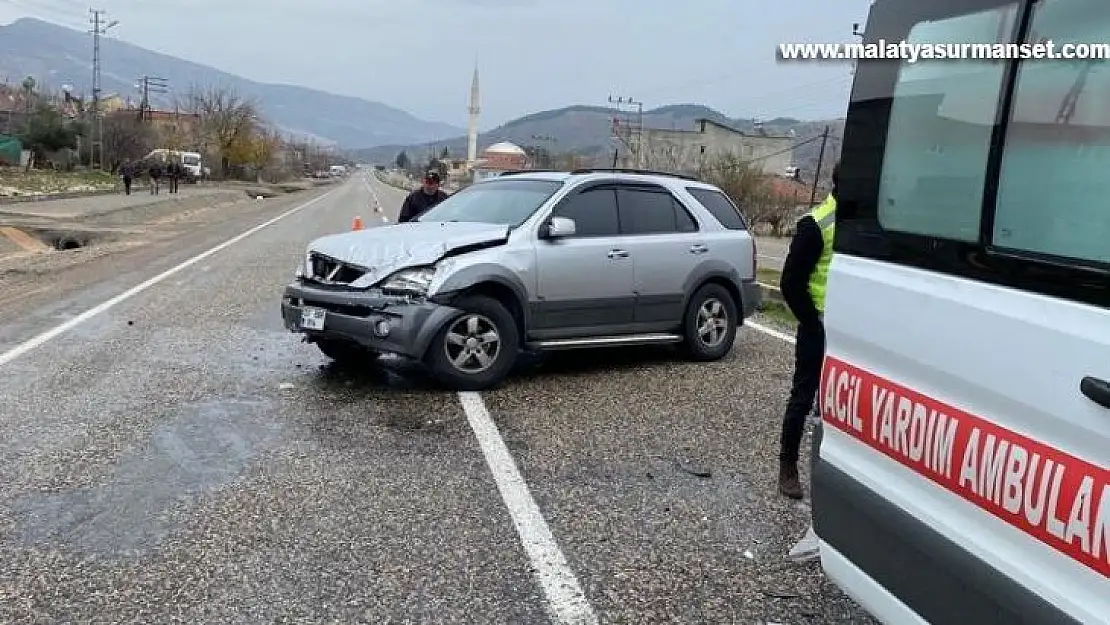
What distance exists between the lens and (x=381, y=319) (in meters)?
6.80

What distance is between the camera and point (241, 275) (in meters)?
14.5

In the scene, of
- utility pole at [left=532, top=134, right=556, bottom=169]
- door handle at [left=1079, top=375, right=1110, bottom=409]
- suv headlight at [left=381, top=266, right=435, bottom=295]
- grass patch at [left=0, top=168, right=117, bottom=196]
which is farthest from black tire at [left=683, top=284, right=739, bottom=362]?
utility pole at [left=532, top=134, right=556, bottom=169]

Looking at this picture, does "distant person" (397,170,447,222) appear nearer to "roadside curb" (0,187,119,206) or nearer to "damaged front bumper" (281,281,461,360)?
"damaged front bumper" (281,281,461,360)

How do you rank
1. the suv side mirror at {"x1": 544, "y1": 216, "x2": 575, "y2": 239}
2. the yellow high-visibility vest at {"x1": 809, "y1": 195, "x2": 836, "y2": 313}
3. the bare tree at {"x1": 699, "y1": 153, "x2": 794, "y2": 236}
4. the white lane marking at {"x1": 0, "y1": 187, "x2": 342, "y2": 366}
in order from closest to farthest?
the yellow high-visibility vest at {"x1": 809, "y1": 195, "x2": 836, "y2": 313} < the suv side mirror at {"x1": 544, "y1": 216, "x2": 575, "y2": 239} < the white lane marking at {"x1": 0, "y1": 187, "x2": 342, "y2": 366} < the bare tree at {"x1": 699, "y1": 153, "x2": 794, "y2": 236}

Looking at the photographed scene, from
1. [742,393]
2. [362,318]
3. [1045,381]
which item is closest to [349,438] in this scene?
[362,318]

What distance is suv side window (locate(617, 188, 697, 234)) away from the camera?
317 inches

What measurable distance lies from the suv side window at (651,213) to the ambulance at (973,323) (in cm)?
503

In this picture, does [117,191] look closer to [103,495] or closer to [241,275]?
[241,275]

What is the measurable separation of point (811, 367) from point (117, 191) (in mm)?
46832

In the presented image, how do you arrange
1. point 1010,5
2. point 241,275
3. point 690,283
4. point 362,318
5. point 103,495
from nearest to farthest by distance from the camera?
point 1010,5 < point 103,495 < point 362,318 < point 690,283 < point 241,275

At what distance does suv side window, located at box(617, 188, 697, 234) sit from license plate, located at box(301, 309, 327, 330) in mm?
2552

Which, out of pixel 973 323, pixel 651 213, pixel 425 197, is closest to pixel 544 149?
pixel 425 197

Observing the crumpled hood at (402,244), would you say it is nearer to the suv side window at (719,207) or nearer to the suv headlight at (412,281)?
the suv headlight at (412,281)

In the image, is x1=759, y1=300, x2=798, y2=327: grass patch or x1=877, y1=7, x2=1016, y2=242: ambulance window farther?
x1=759, y1=300, x2=798, y2=327: grass patch
